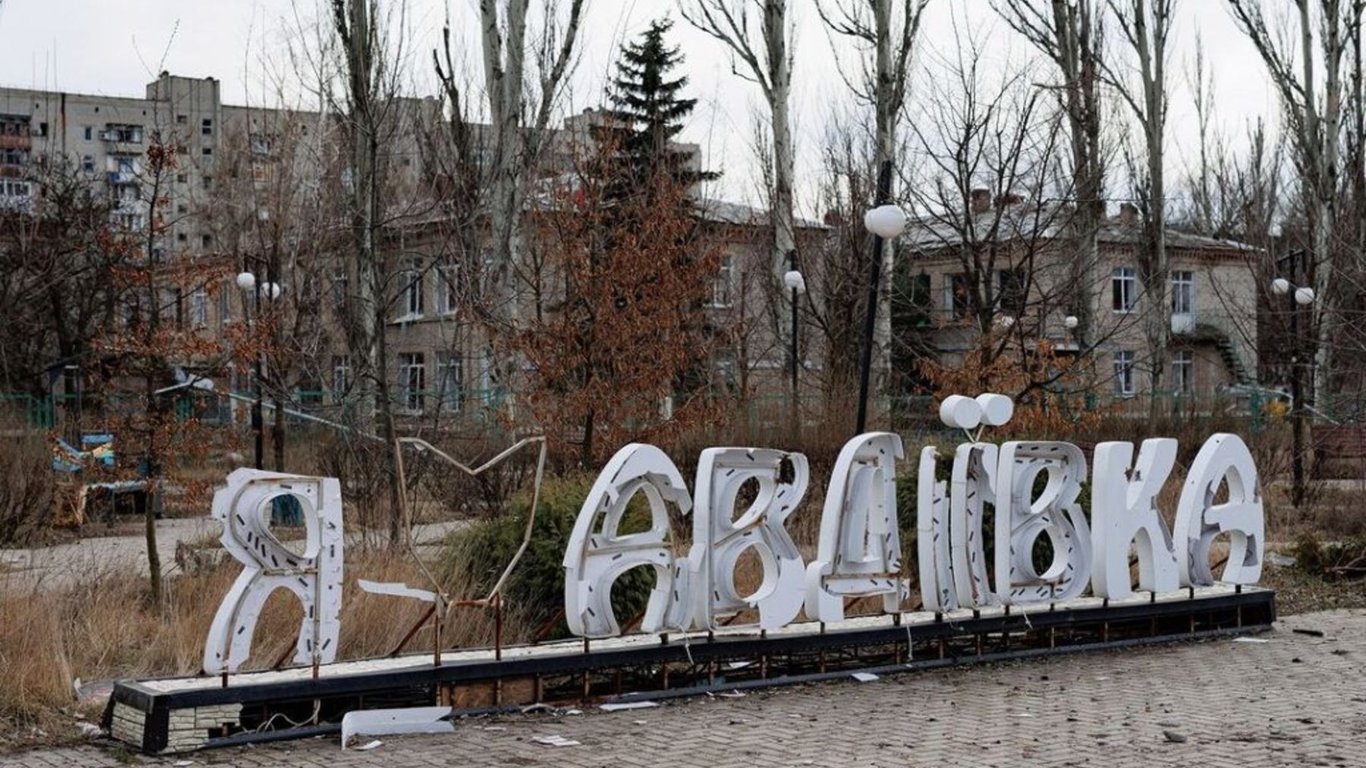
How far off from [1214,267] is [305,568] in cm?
5425

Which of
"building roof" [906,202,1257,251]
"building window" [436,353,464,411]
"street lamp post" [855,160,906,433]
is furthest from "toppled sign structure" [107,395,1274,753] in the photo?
"building roof" [906,202,1257,251]

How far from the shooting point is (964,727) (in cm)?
928

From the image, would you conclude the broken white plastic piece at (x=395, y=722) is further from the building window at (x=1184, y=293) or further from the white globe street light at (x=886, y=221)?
the building window at (x=1184, y=293)

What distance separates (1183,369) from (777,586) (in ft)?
167

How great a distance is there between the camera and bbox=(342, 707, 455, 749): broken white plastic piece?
873cm

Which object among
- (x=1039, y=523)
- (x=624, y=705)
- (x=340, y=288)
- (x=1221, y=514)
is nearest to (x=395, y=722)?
(x=624, y=705)

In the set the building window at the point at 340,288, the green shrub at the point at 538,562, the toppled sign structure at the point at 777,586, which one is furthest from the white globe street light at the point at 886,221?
the building window at the point at 340,288

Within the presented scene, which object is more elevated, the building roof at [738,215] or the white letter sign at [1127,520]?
the building roof at [738,215]

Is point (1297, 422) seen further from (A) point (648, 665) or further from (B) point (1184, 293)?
(B) point (1184, 293)

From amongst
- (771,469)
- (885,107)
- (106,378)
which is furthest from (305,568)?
(885,107)

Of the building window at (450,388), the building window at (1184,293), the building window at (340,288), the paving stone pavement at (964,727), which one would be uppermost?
the building window at (1184,293)

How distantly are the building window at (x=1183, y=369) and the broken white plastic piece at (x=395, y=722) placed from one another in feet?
170

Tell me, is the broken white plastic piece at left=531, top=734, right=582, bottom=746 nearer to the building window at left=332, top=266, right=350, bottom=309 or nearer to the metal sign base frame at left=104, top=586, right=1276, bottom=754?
the metal sign base frame at left=104, top=586, right=1276, bottom=754

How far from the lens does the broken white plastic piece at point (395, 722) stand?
8.73 meters
